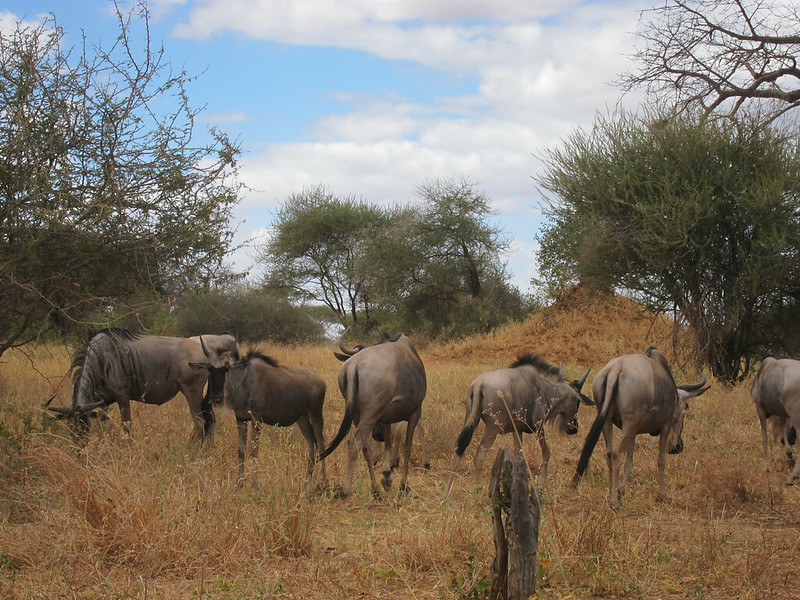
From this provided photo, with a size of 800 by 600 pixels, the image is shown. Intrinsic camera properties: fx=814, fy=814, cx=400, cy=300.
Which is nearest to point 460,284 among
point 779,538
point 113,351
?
point 113,351

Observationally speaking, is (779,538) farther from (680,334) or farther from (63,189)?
(680,334)

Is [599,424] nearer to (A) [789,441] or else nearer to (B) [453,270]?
(A) [789,441]

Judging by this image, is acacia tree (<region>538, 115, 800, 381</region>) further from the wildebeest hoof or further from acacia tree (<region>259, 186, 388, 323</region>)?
acacia tree (<region>259, 186, 388, 323</region>)

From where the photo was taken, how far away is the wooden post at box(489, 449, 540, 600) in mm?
4172

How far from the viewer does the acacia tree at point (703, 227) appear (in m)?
13.7

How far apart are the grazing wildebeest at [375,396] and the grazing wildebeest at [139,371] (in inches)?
52.3

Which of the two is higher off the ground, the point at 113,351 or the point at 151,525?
the point at 113,351

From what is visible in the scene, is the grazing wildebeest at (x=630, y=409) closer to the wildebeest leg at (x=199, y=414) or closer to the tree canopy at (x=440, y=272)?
the wildebeest leg at (x=199, y=414)

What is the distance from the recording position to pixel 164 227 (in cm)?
790

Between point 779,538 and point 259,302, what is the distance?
26766mm

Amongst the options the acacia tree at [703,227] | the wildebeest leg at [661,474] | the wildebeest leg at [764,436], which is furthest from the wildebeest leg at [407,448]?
the acacia tree at [703,227]

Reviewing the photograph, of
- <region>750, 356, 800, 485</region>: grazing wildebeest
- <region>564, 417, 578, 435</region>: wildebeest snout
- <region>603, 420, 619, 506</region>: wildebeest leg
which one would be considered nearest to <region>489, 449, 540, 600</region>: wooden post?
<region>603, 420, 619, 506</region>: wildebeest leg

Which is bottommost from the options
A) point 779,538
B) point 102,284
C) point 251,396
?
point 779,538

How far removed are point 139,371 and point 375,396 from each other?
3.17 metres
